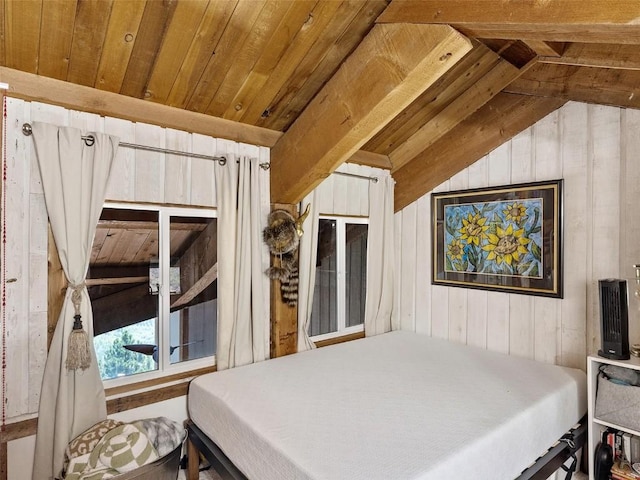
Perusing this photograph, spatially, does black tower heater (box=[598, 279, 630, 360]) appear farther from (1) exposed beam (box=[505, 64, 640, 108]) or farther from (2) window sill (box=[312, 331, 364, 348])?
(2) window sill (box=[312, 331, 364, 348])

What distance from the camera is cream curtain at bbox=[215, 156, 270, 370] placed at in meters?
2.59

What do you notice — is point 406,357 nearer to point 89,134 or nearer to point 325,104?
point 325,104

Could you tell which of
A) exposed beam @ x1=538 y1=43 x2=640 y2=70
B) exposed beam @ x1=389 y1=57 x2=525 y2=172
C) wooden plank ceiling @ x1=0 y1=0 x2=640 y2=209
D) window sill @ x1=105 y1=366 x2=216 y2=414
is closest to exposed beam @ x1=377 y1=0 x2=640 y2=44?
wooden plank ceiling @ x1=0 y1=0 x2=640 y2=209

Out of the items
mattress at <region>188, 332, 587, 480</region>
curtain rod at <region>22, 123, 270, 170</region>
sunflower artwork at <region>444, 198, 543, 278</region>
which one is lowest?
mattress at <region>188, 332, 587, 480</region>

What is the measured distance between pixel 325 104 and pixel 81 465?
2404mm

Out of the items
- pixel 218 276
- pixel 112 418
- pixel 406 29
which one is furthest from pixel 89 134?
pixel 406 29

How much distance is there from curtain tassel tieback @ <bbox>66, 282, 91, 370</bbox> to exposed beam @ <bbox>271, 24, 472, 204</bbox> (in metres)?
1.47

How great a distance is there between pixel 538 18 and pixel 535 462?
2.17 meters

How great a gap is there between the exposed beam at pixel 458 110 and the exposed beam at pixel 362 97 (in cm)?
105

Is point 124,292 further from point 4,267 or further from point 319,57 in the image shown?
point 319,57

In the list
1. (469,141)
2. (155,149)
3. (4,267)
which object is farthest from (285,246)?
(469,141)

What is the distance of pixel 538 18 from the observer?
136 cm

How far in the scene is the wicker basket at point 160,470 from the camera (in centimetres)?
180

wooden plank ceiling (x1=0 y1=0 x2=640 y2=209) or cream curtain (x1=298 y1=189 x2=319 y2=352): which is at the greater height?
wooden plank ceiling (x1=0 y1=0 x2=640 y2=209)
